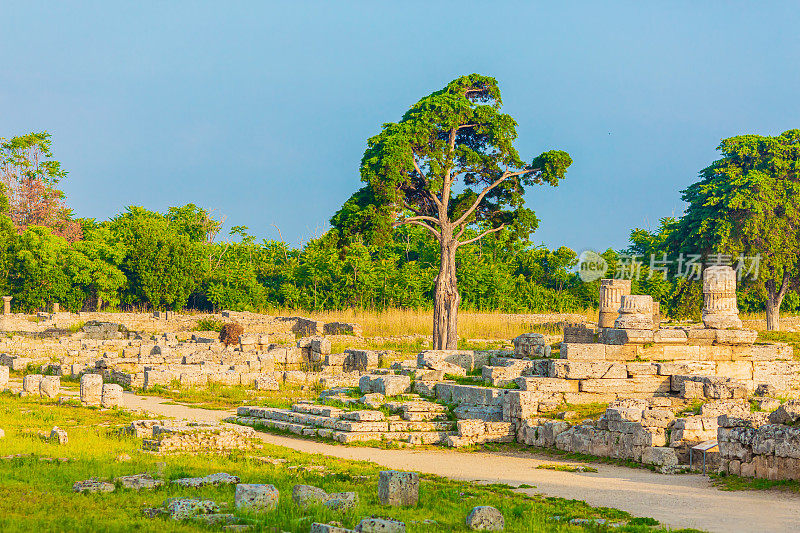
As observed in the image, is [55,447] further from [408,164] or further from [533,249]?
[533,249]

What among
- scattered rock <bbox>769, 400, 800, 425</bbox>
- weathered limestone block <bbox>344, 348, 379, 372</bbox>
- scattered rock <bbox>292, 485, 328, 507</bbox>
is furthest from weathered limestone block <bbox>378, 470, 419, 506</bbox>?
weathered limestone block <bbox>344, 348, 379, 372</bbox>

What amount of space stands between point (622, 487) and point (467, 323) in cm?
2627

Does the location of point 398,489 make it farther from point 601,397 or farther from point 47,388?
point 47,388

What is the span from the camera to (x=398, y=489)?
1109 centimetres

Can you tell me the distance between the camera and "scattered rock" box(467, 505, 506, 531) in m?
9.78

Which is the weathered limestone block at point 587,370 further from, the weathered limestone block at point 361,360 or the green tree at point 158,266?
the green tree at point 158,266

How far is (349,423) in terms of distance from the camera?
1847 cm

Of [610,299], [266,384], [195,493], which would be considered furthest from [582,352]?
[195,493]

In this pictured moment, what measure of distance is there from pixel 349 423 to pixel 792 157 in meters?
30.8

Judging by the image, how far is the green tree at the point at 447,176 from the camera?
3262cm

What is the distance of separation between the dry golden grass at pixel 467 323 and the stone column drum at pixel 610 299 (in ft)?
30.7

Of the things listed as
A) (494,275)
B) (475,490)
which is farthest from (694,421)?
(494,275)

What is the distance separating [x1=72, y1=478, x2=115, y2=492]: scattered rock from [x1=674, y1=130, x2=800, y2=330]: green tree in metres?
33.5

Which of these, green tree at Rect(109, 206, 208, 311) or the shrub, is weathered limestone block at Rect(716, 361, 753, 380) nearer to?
the shrub
